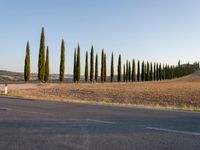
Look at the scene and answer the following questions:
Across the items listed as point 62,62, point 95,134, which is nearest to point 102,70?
point 62,62

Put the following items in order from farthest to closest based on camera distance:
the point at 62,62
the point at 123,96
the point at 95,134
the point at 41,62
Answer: the point at 62,62 → the point at 41,62 → the point at 123,96 → the point at 95,134

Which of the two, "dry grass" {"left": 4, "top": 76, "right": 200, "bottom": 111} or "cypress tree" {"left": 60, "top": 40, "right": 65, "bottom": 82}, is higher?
"cypress tree" {"left": 60, "top": 40, "right": 65, "bottom": 82}

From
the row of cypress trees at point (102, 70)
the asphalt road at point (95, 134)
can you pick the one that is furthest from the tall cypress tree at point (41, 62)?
the asphalt road at point (95, 134)

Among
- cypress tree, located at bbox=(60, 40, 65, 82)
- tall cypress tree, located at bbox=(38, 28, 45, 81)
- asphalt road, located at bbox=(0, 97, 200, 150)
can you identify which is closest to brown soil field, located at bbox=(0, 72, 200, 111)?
asphalt road, located at bbox=(0, 97, 200, 150)

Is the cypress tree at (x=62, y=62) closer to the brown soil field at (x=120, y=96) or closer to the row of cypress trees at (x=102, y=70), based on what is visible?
the row of cypress trees at (x=102, y=70)

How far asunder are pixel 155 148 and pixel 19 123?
472 cm

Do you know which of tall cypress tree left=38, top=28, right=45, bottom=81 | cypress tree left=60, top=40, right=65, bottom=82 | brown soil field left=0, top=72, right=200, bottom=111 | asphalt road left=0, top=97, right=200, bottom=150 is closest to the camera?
asphalt road left=0, top=97, right=200, bottom=150

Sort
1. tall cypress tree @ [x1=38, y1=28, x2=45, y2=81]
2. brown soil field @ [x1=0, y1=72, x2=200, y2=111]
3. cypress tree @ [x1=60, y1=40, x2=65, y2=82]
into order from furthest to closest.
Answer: cypress tree @ [x1=60, y1=40, x2=65, y2=82] → tall cypress tree @ [x1=38, y1=28, x2=45, y2=81] → brown soil field @ [x1=0, y1=72, x2=200, y2=111]

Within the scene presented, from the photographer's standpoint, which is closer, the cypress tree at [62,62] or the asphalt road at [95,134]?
the asphalt road at [95,134]

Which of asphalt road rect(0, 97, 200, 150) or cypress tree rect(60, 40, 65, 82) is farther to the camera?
cypress tree rect(60, 40, 65, 82)

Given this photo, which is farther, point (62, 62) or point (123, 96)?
point (62, 62)

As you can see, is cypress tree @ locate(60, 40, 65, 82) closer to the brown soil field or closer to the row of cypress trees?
the row of cypress trees

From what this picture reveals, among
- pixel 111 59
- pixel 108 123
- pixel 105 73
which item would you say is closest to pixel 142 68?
pixel 111 59

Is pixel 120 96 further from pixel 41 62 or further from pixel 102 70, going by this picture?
pixel 102 70
